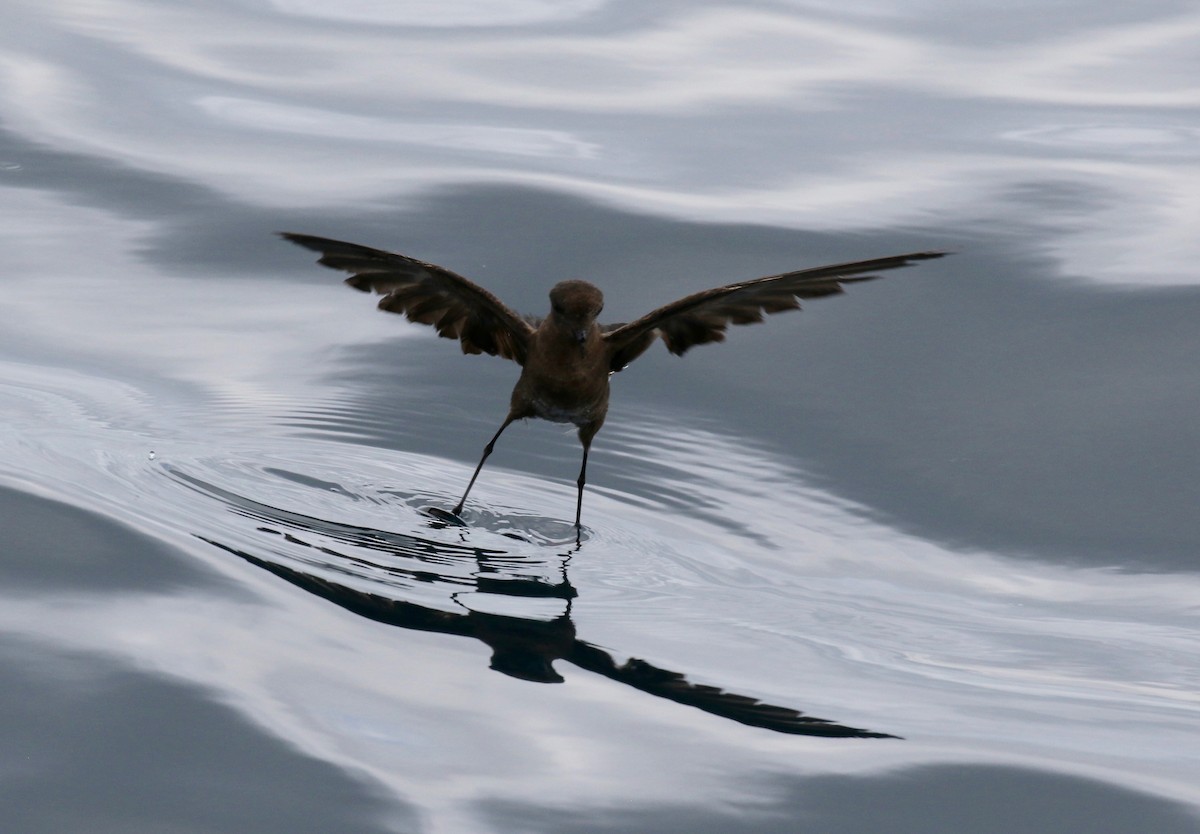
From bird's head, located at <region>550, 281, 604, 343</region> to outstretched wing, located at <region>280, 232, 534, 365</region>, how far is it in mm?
272

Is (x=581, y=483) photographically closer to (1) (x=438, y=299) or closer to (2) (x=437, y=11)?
(1) (x=438, y=299)

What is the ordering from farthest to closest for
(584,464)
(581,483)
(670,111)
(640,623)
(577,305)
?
(670,111) → (577,305) → (584,464) → (581,483) → (640,623)

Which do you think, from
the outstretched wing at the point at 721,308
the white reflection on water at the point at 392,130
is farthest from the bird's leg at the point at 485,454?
the white reflection on water at the point at 392,130

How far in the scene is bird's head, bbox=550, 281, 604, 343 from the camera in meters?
5.80

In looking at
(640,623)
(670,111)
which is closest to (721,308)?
(640,623)

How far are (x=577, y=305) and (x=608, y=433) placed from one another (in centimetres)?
62

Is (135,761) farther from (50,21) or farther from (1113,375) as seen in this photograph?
(50,21)

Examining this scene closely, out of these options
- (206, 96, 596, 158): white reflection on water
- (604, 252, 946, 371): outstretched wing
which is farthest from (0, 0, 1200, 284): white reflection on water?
(604, 252, 946, 371): outstretched wing

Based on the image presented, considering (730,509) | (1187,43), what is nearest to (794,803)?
(730,509)

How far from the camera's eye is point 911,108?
8.68 metres

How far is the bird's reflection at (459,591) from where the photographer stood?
12.4 feet

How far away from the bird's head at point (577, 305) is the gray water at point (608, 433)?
0.50m

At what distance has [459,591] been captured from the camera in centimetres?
430

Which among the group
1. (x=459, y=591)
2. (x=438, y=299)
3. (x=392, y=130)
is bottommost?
(x=459, y=591)
